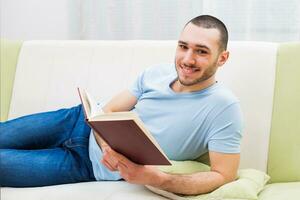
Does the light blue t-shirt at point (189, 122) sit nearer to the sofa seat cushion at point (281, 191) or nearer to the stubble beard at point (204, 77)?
the stubble beard at point (204, 77)

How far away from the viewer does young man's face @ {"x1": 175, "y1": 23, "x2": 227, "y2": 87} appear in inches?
61.9

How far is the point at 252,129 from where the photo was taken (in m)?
1.77

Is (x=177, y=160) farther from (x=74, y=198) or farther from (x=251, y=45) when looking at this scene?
(x=251, y=45)

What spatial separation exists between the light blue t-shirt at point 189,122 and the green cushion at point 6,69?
1.82ft

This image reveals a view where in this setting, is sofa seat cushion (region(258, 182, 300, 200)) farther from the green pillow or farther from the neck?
the neck

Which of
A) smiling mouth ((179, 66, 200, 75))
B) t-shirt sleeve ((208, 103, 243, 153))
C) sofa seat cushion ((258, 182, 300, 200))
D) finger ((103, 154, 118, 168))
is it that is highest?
smiling mouth ((179, 66, 200, 75))

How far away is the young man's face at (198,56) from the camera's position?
1571 millimetres

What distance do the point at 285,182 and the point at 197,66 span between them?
529 mm

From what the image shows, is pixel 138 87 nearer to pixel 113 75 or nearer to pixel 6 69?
pixel 113 75

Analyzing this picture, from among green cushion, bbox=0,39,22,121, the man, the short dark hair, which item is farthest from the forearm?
green cushion, bbox=0,39,22,121

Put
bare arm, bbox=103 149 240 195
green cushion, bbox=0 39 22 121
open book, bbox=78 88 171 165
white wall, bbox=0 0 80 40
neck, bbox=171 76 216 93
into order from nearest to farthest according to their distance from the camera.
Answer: open book, bbox=78 88 171 165
bare arm, bbox=103 149 240 195
neck, bbox=171 76 216 93
green cushion, bbox=0 39 22 121
white wall, bbox=0 0 80 40

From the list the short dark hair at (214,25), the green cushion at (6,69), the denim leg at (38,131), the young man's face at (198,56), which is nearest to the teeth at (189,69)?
the young man's face at (198,56)

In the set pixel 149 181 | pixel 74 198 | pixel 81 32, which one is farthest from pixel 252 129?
pixel 81 32

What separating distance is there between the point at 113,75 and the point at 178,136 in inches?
19.3
